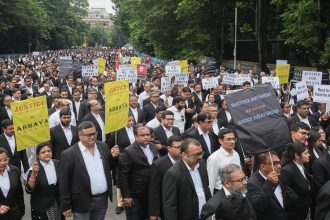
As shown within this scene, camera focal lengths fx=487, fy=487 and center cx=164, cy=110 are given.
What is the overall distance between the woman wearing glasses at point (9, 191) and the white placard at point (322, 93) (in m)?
6.90

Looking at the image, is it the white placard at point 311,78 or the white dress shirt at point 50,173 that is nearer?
the white dress shirt at point 50,173

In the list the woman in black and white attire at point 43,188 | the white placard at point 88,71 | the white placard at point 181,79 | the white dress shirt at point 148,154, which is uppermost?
the white placard at point 88,71

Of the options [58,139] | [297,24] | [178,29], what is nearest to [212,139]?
[58,139]

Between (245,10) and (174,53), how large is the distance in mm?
7160

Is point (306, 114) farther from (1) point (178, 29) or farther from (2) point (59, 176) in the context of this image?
(1) point (178, 29)

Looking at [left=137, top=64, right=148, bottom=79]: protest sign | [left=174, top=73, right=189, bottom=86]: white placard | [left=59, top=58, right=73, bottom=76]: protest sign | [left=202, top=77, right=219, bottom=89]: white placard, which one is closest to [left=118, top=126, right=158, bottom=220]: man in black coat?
[left=202, top=77, right=219, bottom=89]: white placard

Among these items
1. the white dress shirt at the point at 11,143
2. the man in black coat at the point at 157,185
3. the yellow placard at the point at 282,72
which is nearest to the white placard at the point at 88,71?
the yellow placard at the point at 282,72

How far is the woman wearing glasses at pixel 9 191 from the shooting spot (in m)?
5.99

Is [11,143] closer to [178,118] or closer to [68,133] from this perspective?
[68,133]

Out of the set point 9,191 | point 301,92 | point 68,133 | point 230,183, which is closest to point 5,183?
point 9,191

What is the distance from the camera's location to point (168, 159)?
6152mm

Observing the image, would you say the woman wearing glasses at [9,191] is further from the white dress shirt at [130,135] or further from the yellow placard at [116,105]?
the white dress shirt at [130,135]

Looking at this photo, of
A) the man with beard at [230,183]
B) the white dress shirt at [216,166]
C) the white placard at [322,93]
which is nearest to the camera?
the man with beard at [230,183]

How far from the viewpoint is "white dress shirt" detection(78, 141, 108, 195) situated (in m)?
6.06
